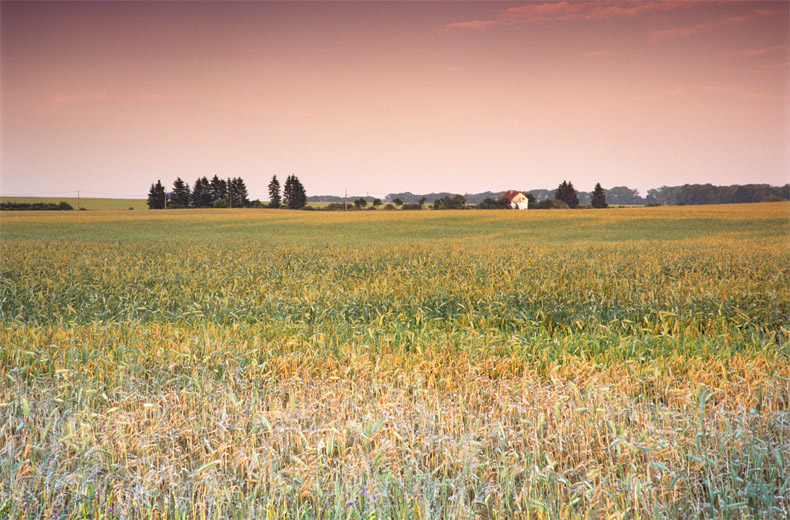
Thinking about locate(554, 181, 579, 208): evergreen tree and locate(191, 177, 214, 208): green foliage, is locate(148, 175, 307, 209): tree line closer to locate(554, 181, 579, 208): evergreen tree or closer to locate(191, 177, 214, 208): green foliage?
locate(191, 177, 214, 208): green foliage

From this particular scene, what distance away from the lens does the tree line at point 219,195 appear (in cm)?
9794

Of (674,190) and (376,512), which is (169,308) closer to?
(376,512)

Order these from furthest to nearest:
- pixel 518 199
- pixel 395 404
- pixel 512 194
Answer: pixel 512 194 → pixel 518 199 → pixel 395 404

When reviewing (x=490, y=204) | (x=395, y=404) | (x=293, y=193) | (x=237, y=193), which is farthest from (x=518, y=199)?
(x=395, y=404)

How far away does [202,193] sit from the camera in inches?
3947

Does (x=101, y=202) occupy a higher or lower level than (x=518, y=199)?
higher

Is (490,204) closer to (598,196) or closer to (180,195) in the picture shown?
(598,196)

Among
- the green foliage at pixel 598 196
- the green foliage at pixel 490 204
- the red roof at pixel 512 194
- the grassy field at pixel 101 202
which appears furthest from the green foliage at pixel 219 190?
the green foliage at pixel 598 196

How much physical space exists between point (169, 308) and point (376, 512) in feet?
26.7

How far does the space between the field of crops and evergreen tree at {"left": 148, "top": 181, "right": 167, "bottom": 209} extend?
3913 inches

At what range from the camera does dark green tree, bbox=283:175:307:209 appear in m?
97.6

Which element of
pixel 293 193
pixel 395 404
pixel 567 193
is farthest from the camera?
pixel 567 193

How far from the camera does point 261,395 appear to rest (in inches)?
207

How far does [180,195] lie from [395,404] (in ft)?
358
